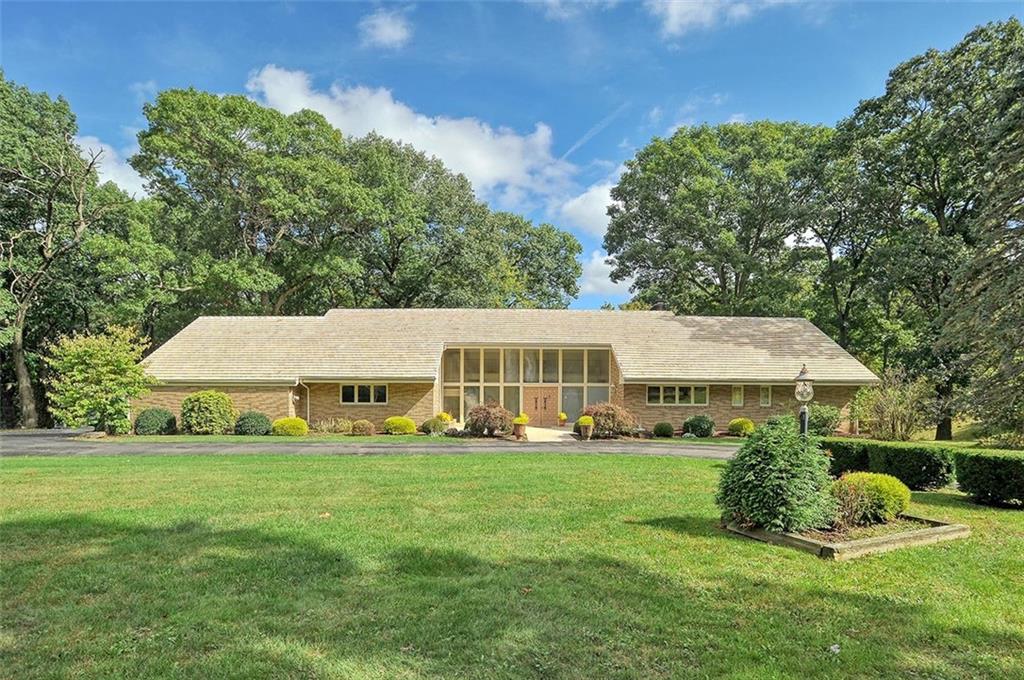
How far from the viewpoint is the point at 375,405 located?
85.8 ft

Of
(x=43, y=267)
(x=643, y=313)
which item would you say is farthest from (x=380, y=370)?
(x=43, y=267)

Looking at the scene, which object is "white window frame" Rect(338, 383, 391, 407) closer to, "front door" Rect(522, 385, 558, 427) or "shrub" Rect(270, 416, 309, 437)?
"shrub" Rect(270, 416, 309, 437)

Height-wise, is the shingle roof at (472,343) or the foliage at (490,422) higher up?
the shingle roof at (472,343)

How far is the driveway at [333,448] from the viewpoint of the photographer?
17.4 m

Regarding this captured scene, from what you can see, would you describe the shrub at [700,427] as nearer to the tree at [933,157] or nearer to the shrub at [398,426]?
the tree at [933,157]

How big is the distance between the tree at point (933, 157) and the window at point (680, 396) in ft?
28.9

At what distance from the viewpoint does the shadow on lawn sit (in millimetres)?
4160

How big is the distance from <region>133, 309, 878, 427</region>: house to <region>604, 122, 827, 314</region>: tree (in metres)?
5.10

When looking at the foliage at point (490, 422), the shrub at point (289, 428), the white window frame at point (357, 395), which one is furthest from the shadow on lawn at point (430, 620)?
the white window frame at point (357, 395)

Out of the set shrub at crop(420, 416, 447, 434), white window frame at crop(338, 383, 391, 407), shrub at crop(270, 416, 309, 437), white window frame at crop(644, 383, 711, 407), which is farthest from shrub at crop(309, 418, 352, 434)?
white window frame at crop(644, 383, 711, 407)

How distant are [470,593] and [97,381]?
874 inches

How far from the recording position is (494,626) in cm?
475

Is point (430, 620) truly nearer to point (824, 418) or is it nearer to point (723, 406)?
point (824, 418)

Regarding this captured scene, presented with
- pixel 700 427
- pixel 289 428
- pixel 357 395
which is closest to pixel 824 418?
pixel 700 427
